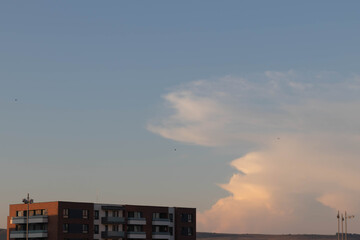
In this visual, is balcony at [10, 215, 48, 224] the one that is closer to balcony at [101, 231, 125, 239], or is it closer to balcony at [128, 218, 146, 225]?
balcony at [101, 231, 125, 239]

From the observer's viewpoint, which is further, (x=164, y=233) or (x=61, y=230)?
(x=164, y=233)

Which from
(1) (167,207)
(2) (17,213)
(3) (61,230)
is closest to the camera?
(3) (61,230)

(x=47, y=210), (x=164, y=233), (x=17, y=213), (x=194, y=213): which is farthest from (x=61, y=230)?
(x=194, y=213)

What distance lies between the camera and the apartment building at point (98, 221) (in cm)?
15838

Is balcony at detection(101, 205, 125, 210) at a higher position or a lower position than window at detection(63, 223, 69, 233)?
higher

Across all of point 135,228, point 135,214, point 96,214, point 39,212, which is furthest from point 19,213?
point 135,228

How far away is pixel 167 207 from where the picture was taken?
180m

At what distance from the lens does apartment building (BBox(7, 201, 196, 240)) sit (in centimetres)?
15838

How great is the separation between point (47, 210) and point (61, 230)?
678 cm

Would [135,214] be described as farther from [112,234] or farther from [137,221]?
[112,234]

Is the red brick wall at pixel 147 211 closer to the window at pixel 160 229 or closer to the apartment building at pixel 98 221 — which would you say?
the apartment building at pixel 98 221

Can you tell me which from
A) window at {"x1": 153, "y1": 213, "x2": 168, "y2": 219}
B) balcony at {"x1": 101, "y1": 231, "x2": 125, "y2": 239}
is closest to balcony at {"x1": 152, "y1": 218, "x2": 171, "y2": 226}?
window at {"x1": 153, "y1": 213, "x2": 168, "y2": 219}

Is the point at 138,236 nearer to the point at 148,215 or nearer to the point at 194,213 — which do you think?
the point at 148,215

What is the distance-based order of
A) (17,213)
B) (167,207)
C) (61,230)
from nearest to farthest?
1. (61,230)
2. (17,213)
3. (167,207)
